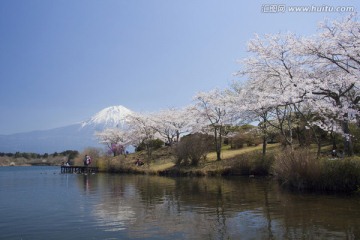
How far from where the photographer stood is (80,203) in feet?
58.6

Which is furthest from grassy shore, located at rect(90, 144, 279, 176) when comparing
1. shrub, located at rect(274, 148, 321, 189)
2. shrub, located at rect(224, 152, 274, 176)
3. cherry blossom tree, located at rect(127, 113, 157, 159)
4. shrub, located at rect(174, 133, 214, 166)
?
shrub, located at rect(274, 148, 321, 189)

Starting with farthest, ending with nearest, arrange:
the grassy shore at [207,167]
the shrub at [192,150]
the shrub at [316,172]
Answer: the shrub at [192,150] < the grassy shore at [207,167] < the shrub at [316,172]

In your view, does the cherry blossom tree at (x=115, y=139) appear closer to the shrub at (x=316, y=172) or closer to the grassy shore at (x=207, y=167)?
the grassy shore at (x=207, y=167)

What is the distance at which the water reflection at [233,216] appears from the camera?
414 inches

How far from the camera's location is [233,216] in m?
13.2

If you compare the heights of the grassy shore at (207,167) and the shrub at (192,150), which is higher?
the shrub at (192,150)

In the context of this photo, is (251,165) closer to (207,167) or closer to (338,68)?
(207,167)

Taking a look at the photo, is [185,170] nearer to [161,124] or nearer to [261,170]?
[261,170]

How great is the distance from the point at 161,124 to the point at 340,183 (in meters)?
38.0

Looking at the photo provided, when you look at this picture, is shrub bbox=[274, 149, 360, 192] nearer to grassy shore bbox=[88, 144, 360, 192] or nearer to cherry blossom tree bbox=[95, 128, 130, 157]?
grassy shore bbox=[88, 144, 360, 192]

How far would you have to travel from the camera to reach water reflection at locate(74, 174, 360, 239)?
10523 millimetres

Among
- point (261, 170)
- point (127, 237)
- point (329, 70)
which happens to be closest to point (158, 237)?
point (127, 237)

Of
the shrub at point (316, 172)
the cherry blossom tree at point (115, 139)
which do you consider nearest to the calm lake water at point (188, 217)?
the shrub at point (316, 172)

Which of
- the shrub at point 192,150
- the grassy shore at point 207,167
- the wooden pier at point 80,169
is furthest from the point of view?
the wooden pier at point 80,169
